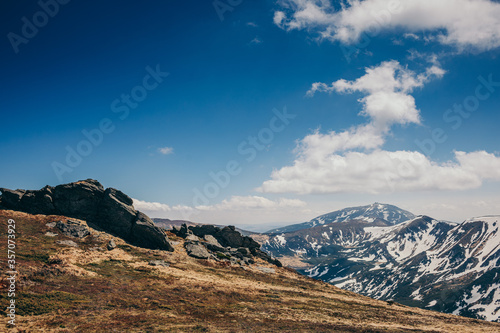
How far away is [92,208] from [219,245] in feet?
134

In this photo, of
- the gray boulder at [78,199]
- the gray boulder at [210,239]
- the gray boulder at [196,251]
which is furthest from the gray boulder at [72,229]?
the gray boulder at [210,239]

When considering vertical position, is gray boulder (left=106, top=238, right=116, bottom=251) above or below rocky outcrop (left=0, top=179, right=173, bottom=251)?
below

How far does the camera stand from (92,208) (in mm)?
72625

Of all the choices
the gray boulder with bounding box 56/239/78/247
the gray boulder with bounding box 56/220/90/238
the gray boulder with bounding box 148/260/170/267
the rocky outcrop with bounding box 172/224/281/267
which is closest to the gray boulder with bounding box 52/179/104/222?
the gray boulder with bounding box 56/220/90/238

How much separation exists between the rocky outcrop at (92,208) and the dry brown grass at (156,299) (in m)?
5.27

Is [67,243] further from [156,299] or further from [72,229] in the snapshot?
[156,299]

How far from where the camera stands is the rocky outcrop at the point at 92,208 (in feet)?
223

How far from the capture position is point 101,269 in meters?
47.3

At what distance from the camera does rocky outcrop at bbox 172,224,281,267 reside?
3048 inches

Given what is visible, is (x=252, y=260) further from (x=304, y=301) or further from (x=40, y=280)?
(x=40, y=280)

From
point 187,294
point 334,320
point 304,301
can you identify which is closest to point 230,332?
point 187,294

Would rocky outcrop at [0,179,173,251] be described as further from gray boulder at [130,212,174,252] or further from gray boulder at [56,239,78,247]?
gray boulder at [56,239,78,247]

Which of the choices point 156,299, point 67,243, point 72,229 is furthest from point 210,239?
point 156,299

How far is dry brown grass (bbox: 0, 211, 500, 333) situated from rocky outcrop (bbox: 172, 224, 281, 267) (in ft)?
39.7
